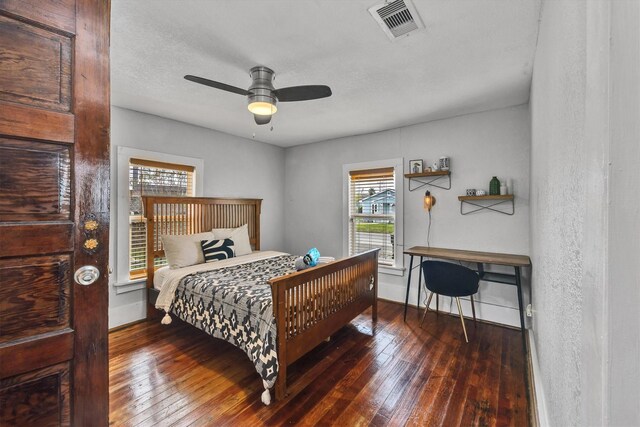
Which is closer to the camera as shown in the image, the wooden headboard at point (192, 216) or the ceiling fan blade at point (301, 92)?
the ceiling fan blade at point (301, 92)

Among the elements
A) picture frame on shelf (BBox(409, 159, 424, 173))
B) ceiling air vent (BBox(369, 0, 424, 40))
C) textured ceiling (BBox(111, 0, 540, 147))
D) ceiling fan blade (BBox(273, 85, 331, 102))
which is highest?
textured ceiling (BBox(111, 0, 540, 147))

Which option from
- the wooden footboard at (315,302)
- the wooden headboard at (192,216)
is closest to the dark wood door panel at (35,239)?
the wooden footboard at (315,302)

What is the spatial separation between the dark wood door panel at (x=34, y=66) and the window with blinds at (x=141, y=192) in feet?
8.38

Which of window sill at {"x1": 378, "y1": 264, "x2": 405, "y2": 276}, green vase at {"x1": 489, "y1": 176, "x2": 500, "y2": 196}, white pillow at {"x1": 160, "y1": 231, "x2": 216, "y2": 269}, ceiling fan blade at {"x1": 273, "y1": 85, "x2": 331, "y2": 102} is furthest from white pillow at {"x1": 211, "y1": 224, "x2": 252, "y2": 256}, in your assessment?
green vase at {"x1": 489, "y1": 176, "x2": 500, "y2": 196}

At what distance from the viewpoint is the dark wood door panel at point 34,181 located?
0.91 metres

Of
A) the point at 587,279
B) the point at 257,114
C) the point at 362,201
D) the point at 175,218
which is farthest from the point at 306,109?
the point at 587,279

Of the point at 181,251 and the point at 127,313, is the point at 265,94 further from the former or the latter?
the point at 127,313

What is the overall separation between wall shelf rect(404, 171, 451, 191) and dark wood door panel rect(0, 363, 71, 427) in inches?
139

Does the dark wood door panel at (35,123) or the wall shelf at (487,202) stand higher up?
the dark wood door panel at (35,123)

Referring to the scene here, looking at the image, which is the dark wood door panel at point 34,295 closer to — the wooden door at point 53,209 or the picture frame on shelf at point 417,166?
the wooden door at point 53,209

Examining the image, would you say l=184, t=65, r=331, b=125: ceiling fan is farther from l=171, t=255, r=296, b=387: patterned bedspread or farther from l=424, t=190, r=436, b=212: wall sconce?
l=424, t=190, r=436, b=212: wall sconce

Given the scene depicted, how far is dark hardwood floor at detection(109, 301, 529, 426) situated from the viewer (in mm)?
1814

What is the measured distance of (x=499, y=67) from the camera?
7.44 ft

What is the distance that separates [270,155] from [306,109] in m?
1.90
